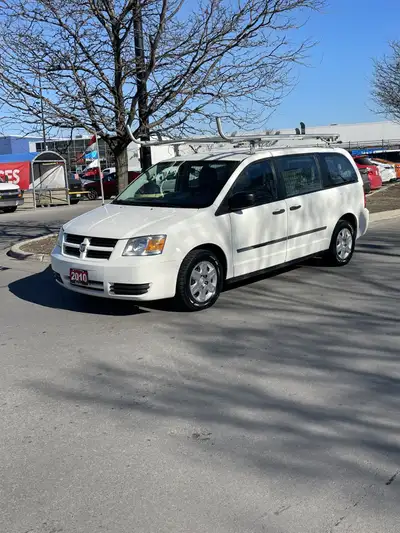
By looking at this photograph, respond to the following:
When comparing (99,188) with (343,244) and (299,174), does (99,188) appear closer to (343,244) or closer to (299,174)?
(343,244)

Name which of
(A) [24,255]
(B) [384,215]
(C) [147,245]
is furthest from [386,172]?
(C) [147,245]

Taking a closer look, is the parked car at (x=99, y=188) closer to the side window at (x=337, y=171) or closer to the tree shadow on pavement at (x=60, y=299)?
the tree shadow on pavement at (x=60, y=299)

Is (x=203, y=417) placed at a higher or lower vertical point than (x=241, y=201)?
lower

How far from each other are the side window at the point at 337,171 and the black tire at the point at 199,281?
8.68ft

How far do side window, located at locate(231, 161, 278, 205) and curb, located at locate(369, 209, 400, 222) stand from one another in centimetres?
732

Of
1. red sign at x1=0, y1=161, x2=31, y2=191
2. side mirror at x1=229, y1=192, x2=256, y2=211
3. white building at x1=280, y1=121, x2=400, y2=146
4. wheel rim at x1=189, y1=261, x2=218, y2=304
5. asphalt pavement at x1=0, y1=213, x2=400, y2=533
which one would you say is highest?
white building at x1=280, y1=121, x2=400, y2=146

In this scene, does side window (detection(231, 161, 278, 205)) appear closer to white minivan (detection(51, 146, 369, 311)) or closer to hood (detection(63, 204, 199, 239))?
white minivan (detection(51, 146, 369, 311))

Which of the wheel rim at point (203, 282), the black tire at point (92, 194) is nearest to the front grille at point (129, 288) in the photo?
the wheel rim at point (203, 282)

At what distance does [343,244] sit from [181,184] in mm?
2916

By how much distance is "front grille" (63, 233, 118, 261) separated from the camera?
635 cm

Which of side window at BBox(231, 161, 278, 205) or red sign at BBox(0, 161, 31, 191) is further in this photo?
red sign at BBox(0, 161, 31, 191)

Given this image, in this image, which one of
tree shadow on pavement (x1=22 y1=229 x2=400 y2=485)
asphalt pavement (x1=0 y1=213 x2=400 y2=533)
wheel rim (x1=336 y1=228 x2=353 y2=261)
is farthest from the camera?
wheel rim (x1=336 y1=228 x2=353 y2=261)

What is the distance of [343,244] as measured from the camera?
28.9ft

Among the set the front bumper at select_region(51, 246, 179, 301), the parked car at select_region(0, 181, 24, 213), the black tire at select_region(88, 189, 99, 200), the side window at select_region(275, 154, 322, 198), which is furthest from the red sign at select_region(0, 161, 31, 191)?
the front bumper at select_region(51, 246, 179, 301)
